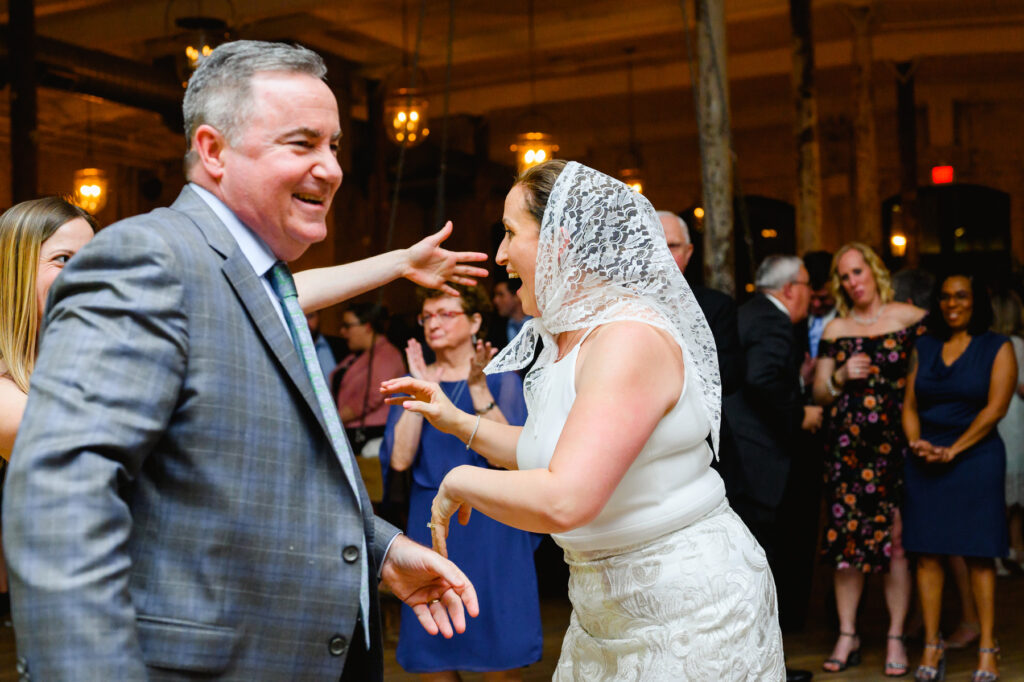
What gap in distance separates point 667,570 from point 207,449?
906 millimetres

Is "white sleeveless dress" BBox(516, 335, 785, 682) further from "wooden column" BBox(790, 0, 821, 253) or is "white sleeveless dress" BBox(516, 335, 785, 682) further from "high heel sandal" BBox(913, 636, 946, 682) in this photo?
"wooden column" BBox(790, 0, 821, 253)

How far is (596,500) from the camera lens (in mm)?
1632

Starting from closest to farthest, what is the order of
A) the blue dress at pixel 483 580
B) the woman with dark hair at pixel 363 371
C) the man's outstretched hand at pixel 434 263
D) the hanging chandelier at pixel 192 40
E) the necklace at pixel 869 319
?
1. the man's outstretched hand at pixel 434 263
2. the blue dress at pixel 483 580
3. the necklace at pixel 869 319
4. the hanging chandelier at pixel 192 40
5. the woman with dark hair at pixel 363 371

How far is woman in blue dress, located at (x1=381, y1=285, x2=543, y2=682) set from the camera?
3246 millimetres

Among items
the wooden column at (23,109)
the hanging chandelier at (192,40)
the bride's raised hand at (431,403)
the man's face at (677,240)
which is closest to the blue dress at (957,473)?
the man's face at (677,240)

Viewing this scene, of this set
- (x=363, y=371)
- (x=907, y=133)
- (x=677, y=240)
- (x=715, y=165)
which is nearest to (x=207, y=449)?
(x=677, y=240)

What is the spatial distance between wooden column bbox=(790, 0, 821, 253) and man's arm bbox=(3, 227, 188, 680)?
755 cm

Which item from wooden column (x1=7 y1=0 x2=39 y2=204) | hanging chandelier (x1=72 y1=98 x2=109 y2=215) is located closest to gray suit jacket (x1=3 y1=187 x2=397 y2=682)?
wooden column (x1=7 y1=0 x2=39 y2=204)

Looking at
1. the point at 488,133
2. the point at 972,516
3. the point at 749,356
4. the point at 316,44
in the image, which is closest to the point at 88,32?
the point at 316,44

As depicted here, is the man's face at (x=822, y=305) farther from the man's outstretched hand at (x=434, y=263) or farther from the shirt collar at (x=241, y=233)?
the shirt collar at (x=241, y=233)

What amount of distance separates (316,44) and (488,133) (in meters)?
3.43

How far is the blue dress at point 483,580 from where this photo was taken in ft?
10.6

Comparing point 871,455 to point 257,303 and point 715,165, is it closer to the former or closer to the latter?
point 715,165

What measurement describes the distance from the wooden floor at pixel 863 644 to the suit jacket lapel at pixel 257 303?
3.43 m
